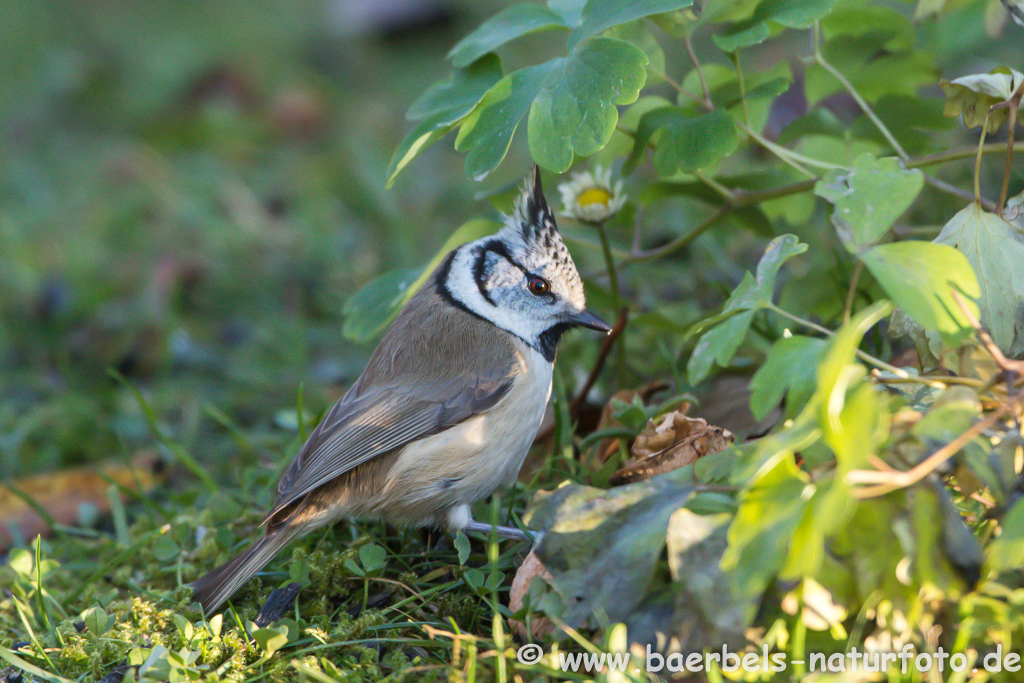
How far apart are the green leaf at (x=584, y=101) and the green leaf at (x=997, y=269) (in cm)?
86

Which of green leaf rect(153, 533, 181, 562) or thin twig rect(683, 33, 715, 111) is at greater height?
thin twig rect(683, 33, 715, 111)

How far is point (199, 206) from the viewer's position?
5.86 meters

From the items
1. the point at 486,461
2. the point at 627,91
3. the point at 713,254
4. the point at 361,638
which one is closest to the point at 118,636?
the point at 361,638

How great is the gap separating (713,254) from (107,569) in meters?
2.86

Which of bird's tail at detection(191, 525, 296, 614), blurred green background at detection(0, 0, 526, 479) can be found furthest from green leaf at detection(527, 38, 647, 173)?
blurred green background at detection(0, 0, 526, 479)

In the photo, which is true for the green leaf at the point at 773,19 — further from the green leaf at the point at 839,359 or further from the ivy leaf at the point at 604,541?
the ivy leaf at the point at 604,541

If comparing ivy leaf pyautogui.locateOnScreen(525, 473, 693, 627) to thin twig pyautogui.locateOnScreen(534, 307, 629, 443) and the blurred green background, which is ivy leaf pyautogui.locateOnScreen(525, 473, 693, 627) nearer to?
thin twig pyautogui.locateOnScreen(534, 307, 629, 443)

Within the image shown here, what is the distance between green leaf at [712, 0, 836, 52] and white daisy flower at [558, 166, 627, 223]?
2.03 feet

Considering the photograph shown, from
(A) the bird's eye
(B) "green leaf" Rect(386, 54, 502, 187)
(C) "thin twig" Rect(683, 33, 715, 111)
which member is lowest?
(A) the bird's eye

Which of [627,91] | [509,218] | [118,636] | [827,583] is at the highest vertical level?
[627,91]

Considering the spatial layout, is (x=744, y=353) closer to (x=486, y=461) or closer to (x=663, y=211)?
(x=486, y=461)

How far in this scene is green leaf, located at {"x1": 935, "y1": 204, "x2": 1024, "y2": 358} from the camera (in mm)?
2076

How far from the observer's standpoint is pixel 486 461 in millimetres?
2697

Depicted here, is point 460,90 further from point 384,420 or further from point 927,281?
point 927,281
